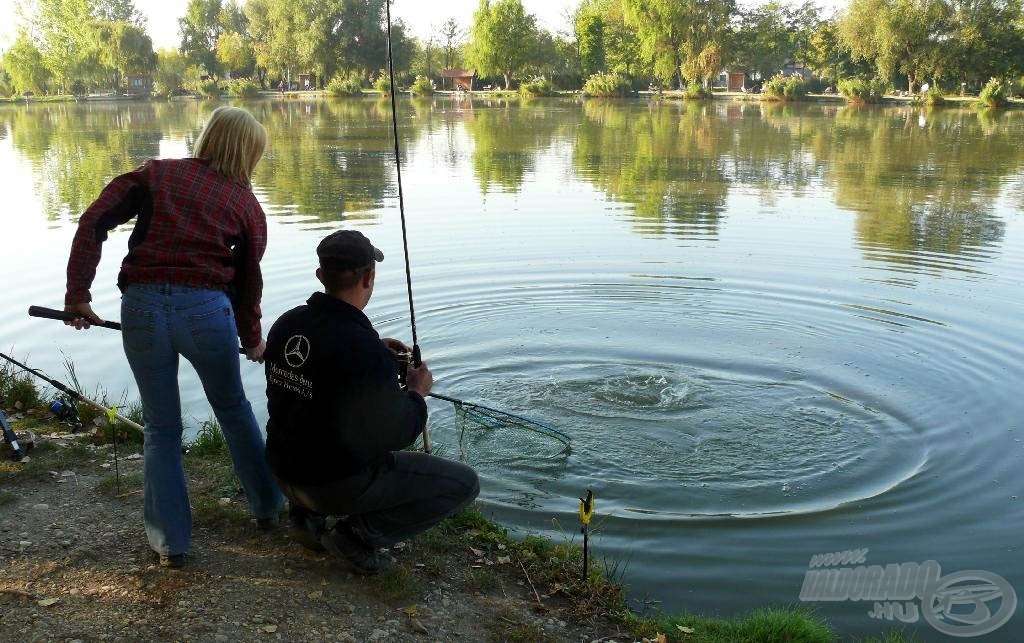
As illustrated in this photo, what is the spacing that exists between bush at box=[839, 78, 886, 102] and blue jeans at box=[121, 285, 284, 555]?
65.9 meters

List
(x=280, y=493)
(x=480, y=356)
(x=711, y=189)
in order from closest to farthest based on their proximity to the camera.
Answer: (x=280, y=493) → (x=480, y=356) → (x=711, y=189)

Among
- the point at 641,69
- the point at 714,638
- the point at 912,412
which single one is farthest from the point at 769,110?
the point at 714,638

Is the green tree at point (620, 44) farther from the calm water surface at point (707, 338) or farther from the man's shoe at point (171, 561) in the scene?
the man's shoe at point (171, 561)

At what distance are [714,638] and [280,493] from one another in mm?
2127

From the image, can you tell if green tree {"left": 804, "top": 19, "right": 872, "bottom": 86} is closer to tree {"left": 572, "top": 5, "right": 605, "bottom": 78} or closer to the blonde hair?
tree {"left": 572, "top": 5, "right": 605, "bottom": 78}

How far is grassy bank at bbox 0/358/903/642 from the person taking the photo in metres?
3.89

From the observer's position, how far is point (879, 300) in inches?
405

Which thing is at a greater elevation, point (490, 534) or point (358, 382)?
point (358, 382)

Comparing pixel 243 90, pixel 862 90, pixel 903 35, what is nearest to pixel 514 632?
pixel 862 90

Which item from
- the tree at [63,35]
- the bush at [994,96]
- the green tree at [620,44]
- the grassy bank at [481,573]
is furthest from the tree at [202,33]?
the grassy bank at [481,573]

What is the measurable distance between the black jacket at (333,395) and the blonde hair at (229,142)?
26.5 inches

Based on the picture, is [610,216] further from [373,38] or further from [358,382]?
[373,38]

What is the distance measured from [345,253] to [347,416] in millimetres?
644

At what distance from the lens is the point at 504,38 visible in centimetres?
9625
